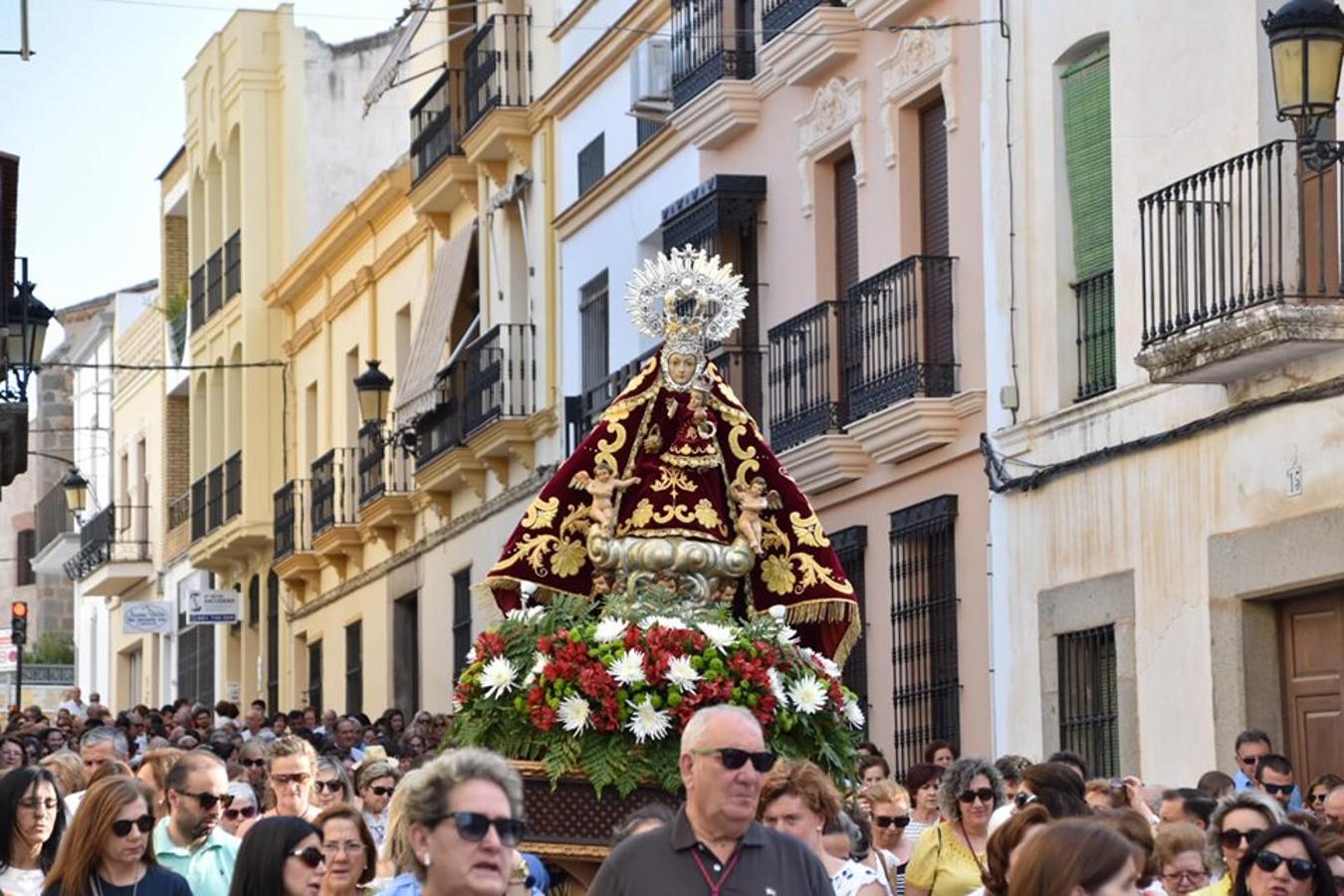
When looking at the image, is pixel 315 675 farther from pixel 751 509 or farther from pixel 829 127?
pixel 751 509

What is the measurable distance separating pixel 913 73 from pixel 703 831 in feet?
41.2

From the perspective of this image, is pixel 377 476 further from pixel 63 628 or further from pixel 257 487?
pixel 63 628

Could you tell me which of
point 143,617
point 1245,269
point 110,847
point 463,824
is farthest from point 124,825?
point 143,617

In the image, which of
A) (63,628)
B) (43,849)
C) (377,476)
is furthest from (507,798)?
(63,628)

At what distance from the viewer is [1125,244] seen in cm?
1664

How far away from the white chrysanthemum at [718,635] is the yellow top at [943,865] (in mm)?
1205

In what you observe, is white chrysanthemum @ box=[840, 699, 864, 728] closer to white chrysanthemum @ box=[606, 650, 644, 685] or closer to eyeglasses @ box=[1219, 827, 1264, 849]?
white chrysanthemum @ box=[606, 650, 644, 685]

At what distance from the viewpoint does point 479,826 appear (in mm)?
5852

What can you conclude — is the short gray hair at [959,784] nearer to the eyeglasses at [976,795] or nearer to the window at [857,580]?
the eyeglasses at [976,795]

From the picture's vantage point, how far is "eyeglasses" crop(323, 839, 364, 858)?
8.88 meters

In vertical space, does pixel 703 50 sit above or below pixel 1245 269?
above

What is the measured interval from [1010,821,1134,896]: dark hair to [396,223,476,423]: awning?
2321cm

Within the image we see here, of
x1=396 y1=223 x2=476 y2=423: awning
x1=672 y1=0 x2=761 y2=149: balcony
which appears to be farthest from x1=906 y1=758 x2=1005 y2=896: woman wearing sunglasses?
x1=396 y1=223 x2=476 y2=423: awning

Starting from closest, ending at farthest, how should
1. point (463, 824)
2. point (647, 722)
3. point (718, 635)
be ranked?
point (463, 824)
point (647, 722)
point (718, 635)
